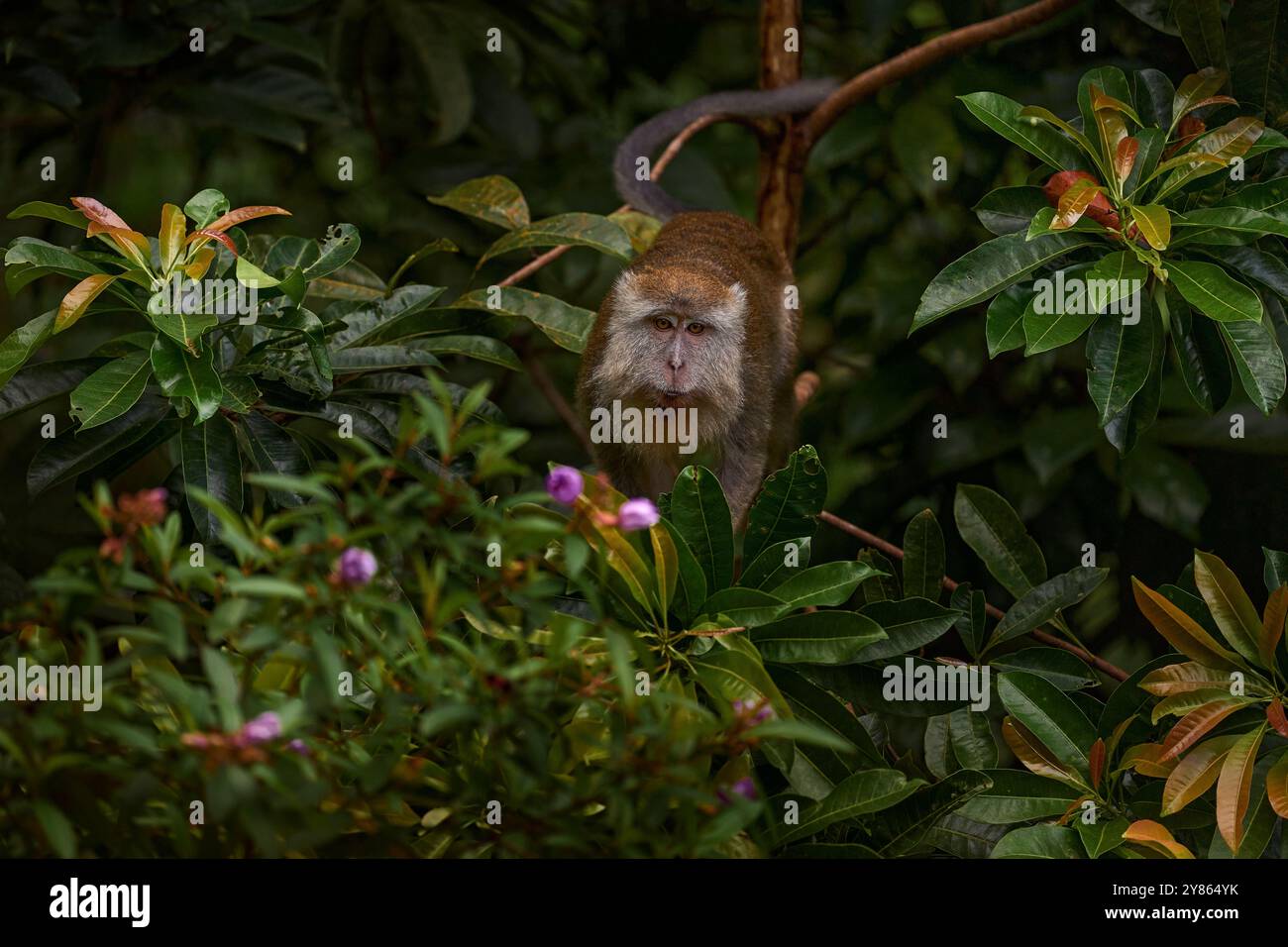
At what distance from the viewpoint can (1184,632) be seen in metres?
2.64

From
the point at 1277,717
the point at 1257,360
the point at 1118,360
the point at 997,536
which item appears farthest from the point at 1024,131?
the point at 1277,717

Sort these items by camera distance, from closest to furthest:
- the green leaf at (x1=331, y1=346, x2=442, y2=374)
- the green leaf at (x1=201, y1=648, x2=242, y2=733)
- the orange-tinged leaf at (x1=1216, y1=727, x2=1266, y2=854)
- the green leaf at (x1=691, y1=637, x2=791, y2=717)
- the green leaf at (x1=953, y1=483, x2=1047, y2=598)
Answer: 1. the green leaf at (x1=201, y1=648, x2=242, y2=733)
2. the green leaf at (x1=691, y1=637, x2=791, y2=717)
3. the orange-tinged leaf at (x1=1216, y1=727, x2=1266, y2=854)
4. the green leaf at (x1=331, y1=346, x2=442, y2=374)
5. the green leaf at (x1=953, y1=483, x2=1047, y2=598)

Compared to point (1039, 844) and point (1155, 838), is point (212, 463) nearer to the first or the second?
point (1039, 844)

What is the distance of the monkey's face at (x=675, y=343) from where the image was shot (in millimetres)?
3486

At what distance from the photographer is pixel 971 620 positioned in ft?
9.64

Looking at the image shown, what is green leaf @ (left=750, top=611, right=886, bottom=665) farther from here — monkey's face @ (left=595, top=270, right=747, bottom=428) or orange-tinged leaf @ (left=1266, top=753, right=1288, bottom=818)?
monkey's face @ (left=595, top=270, right=747, bottom=428)

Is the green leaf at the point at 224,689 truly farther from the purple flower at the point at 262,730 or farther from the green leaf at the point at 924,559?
the green leaf at the point at 924,559

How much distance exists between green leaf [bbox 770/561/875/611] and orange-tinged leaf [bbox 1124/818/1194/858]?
659 millimetres

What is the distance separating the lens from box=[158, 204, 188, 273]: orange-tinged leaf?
265 centimetres

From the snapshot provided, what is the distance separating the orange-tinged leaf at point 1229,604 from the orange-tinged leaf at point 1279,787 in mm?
222

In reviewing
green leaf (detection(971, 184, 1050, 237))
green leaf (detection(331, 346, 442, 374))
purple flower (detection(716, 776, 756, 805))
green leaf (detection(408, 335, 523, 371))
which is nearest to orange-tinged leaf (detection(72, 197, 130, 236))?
green leaf (detection(331, 346, 442, 374))

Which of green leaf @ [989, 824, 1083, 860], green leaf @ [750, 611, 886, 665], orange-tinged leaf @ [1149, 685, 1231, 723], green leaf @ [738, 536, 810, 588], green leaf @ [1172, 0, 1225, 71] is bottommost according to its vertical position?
green leaf @ [989, 824, 1083, 860]

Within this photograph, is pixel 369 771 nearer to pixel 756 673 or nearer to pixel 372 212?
pixel 756 673

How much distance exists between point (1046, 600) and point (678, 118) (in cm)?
187
